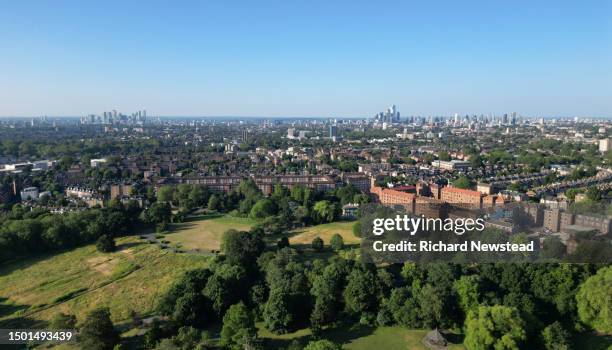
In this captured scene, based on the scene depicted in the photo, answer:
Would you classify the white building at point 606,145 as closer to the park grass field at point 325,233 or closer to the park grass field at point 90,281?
the park grass field at point 325,233

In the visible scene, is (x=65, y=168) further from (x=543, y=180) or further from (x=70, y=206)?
(x=543, y=180)

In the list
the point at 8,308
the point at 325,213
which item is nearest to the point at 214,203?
the point at 325,213

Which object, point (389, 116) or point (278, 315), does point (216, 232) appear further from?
point (389, 116)

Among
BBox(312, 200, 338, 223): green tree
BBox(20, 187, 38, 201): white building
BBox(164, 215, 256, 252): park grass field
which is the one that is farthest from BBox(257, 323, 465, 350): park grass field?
BBox(20, 187, 38, 201): white building

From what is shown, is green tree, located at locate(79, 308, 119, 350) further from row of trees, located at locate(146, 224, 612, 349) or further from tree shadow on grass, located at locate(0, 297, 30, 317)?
tree shadow on grass, located at locate(0, 297, 30, 317)

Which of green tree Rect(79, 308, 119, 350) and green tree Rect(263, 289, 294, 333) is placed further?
green tree Rect(263, 289, 294, 333)

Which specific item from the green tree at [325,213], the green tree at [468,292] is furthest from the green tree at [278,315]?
the green tree at [325,213]
